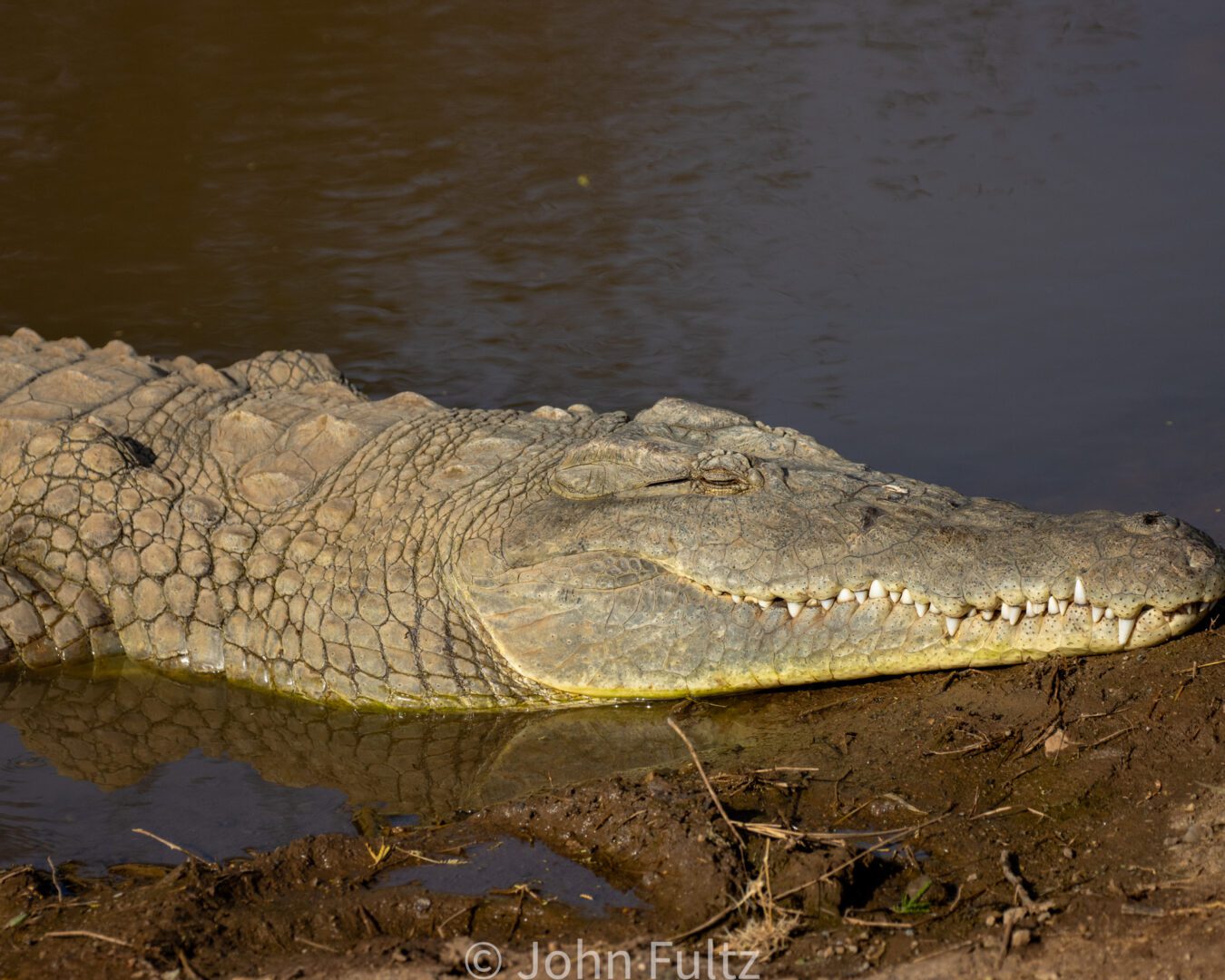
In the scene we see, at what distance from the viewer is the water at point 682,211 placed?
6895mm

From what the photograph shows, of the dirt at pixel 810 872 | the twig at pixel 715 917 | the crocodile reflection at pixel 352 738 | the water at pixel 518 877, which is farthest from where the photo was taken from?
the crocodile reflection at pixel 352 738

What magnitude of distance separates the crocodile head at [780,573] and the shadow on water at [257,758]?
20 cm

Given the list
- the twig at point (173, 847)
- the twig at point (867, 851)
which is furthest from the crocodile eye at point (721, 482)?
the twig at point (173, 847)

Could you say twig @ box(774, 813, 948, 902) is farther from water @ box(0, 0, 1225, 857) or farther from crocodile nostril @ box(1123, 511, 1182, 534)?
water @ box(0, 0, 1225, 857)

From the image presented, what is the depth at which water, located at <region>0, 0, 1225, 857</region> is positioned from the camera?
22.6ft

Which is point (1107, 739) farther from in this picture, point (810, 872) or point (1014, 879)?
point (810, 872)

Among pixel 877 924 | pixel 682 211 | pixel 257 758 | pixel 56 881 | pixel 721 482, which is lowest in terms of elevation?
pixel 257 758

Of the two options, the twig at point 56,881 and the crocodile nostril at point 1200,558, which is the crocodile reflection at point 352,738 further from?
the crocodile nostril at point 1200,558

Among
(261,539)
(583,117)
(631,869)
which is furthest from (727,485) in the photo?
(583,117)

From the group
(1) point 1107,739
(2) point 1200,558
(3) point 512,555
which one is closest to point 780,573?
(3) point 512,555

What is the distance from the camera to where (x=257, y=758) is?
14.6ft

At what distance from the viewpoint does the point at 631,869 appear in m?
3.40

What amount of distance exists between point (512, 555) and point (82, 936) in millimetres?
1811

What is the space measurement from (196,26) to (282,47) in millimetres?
908
